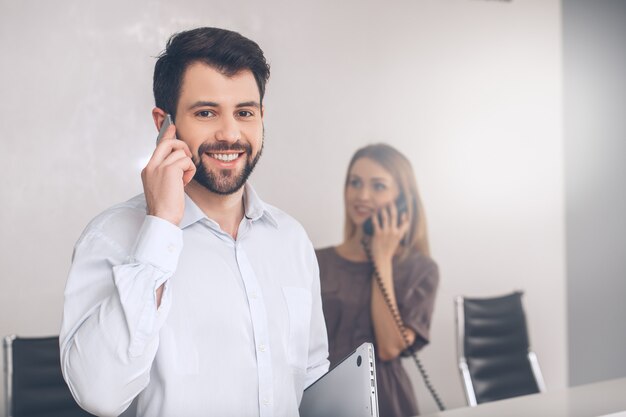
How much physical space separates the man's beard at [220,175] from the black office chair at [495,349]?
1903mm

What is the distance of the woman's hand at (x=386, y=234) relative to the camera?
12.5 ft

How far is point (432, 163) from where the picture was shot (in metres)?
4.03

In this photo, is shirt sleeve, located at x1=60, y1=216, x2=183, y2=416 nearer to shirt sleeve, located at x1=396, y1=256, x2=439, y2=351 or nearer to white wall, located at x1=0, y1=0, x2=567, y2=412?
white wall, located at x1=0, y1=0, x2=567, y2=412

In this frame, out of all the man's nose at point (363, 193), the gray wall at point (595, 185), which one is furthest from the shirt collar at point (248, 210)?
the gray wall at point (595, 185)

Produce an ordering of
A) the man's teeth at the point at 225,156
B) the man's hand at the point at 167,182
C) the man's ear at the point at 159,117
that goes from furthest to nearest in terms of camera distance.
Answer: the man's ear at the point at 159,117, the man's teeth at the point at 225,156, the man's hand at the point at 167,182

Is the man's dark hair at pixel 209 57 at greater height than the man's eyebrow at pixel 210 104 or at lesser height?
greater

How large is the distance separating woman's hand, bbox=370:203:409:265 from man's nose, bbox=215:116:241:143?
1810mm

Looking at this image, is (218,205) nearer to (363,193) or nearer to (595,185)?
(363,193)

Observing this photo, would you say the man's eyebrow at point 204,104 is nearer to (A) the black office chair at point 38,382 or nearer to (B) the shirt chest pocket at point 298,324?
(B) the shirt chest pocket at point 298,324

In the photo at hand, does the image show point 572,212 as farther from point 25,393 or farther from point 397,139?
point 25,393

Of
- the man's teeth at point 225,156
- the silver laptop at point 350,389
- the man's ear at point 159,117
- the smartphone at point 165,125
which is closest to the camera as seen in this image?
the silver laptop at point 350,389

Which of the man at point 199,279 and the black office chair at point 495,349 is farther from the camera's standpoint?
the black office chair at point 495,349

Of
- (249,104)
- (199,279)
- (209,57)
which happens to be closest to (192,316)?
(199,279)

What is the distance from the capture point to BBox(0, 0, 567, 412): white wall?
300 cm
